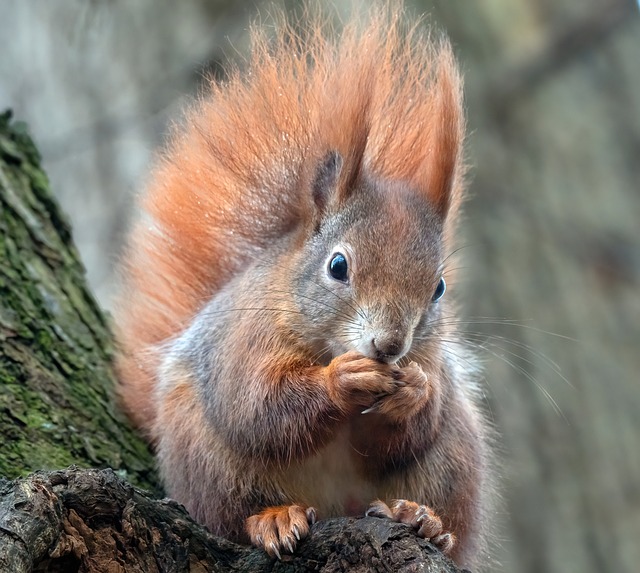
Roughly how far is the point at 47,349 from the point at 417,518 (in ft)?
3.38

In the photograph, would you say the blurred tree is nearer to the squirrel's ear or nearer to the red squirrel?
the red squirrel

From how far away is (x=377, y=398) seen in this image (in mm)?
1938

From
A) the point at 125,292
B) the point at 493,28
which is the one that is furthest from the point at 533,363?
the point at 125,292

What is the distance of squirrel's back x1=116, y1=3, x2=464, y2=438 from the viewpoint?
2248 mm

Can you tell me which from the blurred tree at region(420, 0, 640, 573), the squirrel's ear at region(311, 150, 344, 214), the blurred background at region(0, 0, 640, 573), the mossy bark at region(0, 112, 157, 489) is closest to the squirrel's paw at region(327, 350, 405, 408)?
the squirrel's ear at region(311, 150, 344, 214)

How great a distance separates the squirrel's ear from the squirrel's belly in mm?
550

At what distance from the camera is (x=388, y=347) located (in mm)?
1903

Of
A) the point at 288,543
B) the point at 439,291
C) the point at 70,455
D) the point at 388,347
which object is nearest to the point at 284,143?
the point at 439,291

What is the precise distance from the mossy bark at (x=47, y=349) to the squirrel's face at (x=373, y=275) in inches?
23.4

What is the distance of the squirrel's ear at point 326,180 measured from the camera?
2.24 m

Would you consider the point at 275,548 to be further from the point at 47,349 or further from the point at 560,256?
the point at 560,256

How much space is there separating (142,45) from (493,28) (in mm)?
1633

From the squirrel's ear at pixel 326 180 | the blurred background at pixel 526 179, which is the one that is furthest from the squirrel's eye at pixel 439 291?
the blurred background at pixel 526 179

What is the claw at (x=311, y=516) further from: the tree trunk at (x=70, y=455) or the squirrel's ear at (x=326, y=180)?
the squirrel's ear at (x=326, y=180)
